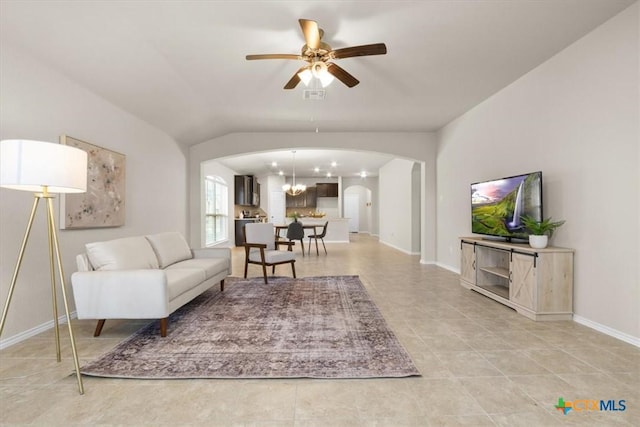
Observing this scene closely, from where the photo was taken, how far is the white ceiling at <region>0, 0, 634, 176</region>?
2434 mm

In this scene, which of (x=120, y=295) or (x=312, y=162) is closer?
(x=120, y=295)

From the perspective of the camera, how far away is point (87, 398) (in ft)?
5.94

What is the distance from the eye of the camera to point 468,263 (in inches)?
168

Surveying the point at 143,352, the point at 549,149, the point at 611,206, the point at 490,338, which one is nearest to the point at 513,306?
the point at 490,338

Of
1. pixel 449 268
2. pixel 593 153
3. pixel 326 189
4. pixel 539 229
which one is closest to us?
pixel 593 153

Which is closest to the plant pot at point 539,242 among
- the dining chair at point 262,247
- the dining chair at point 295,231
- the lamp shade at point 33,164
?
the dining chair at point 262,247

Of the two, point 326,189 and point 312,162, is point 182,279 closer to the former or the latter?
point 312,162

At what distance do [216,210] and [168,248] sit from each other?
5495mm

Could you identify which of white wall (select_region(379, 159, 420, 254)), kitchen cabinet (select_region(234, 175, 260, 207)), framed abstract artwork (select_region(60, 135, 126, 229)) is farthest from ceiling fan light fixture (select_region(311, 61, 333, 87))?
kitchen cabinet (select_region(234, 175, 260, 207))

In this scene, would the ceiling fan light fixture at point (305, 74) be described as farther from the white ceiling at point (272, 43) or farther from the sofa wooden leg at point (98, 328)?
the sofa wooden leg at point (98, 328)

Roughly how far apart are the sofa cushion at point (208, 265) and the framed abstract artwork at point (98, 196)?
99 centimetres

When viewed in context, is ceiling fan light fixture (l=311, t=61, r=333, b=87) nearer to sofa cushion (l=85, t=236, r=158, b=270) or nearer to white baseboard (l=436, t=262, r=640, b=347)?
sofa cushion (l=85, t=236, r=158, b=270)

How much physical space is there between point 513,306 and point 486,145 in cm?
231

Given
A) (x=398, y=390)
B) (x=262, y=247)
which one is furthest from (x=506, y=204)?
(x=262, y=247)
